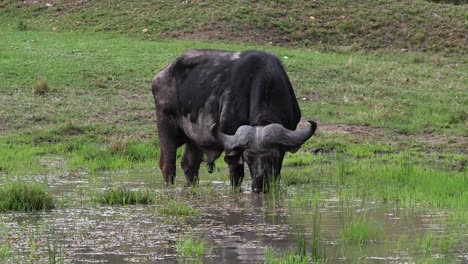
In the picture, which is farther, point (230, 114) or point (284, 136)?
point (230, 114)

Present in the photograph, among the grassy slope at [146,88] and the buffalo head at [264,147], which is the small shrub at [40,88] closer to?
the grassy slope at [146,88]

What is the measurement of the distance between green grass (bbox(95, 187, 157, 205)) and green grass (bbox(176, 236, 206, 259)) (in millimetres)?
2350

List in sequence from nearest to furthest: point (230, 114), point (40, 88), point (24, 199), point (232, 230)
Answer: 1. point (232, 230)
2. point (24, 199)
3. point (230, 114)
4. point (40, 88)

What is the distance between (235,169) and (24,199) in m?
2.36

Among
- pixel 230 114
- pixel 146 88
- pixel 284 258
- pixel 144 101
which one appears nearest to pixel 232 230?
pixel 284 258

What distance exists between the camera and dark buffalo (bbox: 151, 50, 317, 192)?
10734 mm

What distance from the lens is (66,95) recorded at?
17703 millimetres

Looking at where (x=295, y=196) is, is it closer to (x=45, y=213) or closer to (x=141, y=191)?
(x=141, y=191)

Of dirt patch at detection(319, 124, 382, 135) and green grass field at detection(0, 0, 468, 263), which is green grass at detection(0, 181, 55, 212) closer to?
green grass field at detection(0, 0, 468, 263)

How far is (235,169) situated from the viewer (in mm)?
11172

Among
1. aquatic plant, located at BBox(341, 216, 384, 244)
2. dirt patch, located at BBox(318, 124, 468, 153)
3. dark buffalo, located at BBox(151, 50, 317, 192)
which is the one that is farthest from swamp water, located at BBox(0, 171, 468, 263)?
dirt patch, located at BBox(318, 124, 468, 153)

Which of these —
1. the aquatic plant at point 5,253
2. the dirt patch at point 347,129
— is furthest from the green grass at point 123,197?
the dirt patch at point 347,129

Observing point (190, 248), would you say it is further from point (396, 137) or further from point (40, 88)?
point (40, 88)

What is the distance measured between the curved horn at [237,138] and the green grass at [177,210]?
104cm
